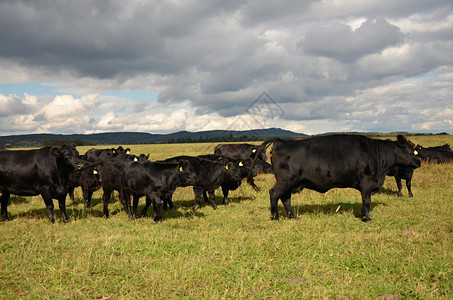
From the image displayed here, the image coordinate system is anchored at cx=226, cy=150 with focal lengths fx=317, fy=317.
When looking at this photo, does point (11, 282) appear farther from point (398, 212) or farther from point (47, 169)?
point (398, 212)

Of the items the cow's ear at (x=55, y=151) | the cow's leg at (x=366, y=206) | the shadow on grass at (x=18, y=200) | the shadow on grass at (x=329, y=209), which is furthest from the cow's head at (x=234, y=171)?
the shadow on grass at (x=18, y=200)

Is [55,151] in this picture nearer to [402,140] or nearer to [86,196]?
[86,196]

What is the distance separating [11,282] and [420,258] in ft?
23.3

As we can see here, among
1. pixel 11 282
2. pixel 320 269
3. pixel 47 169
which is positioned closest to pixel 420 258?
pixel 320 269

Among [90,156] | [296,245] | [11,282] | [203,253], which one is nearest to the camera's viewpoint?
[11,282]

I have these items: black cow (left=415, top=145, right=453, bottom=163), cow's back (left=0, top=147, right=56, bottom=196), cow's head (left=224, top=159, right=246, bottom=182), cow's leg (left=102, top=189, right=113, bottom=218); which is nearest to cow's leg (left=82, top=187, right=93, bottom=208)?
cow's leg (left=102, top=189, right=113, bottom=218)

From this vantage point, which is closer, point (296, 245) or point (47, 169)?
point (296, 245)

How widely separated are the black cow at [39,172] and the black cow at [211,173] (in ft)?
11.7

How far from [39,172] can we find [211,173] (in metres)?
5.66

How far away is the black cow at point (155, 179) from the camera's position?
9.41 meters

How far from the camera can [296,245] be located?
271 inches

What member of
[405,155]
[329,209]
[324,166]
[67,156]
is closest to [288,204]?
[324,166]

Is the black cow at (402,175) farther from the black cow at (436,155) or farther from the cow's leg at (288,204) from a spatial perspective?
the black cow at (436,155)

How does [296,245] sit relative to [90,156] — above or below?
below
